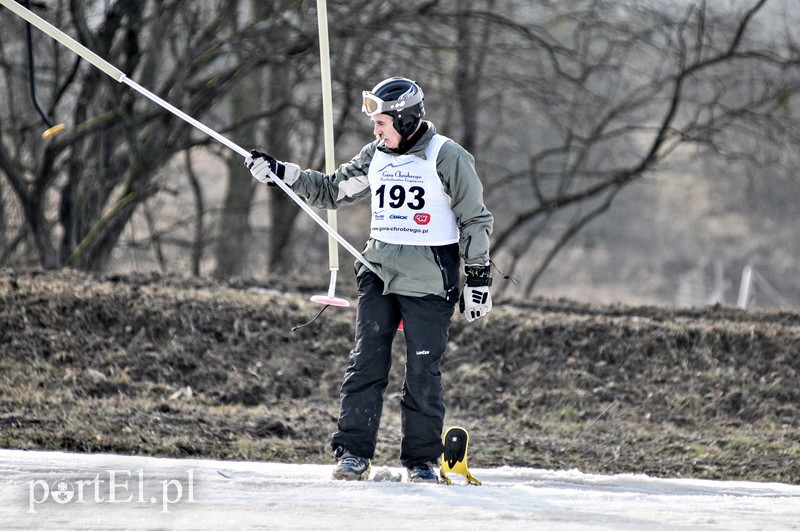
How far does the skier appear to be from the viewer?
16.8 feet

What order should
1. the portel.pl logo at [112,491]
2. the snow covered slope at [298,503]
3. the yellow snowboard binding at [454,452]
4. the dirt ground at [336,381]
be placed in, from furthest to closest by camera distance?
the dirt ground at [336,381]
the yellow snowboard binding at [454,452]
the portel.pl logo at [112,491]
the snow covered slope at [298,503]

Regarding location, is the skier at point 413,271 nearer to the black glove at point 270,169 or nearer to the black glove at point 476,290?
the black glove at point 476,290

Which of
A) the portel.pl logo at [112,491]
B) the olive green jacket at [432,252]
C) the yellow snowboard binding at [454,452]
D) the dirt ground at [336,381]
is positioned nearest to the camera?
the portel.pl logo at [112,491]

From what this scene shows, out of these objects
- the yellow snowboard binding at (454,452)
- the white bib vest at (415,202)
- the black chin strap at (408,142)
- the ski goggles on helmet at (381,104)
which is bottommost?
the yellow snowboard binding at (454,452)

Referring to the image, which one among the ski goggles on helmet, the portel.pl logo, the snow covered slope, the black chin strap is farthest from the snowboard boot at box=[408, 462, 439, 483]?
the ski goggles on helmet

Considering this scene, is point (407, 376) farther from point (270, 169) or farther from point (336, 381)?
point (336, 381)

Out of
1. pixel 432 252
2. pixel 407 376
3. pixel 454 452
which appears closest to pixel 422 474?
pixel 454 452

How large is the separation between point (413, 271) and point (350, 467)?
933 millimetres

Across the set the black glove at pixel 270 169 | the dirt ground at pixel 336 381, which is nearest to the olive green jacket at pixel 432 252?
the black glove at pixel 270 169

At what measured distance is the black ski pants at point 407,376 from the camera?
515cm

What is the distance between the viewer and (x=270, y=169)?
5336 millimetres

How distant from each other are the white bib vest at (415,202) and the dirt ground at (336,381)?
179 cm

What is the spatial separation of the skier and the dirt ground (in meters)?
1.28

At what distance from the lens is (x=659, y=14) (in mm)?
14008
